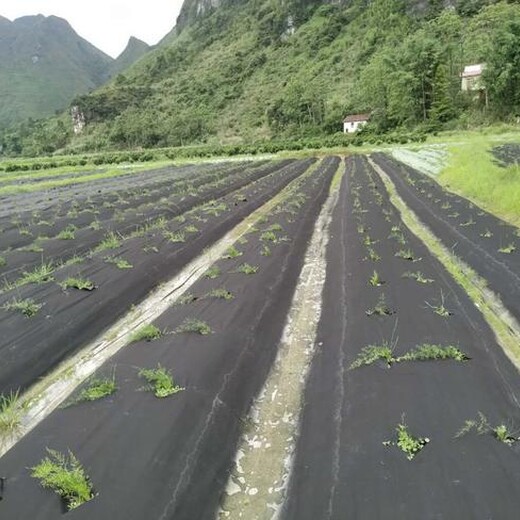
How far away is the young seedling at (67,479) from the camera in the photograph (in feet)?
13.1

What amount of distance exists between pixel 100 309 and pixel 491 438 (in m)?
6.89

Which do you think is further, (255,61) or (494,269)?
(255,61)

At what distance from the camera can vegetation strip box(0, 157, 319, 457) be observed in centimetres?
589

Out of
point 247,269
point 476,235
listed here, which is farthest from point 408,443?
point 476,235

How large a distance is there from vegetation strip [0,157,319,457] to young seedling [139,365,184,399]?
121cm

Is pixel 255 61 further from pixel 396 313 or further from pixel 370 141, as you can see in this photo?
pixel 396 313

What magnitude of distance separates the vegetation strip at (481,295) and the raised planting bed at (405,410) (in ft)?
0.92

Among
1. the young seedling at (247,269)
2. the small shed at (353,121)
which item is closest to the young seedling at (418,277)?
the young seedling at (247,269)

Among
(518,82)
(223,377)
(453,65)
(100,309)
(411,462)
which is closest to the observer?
(411,462)

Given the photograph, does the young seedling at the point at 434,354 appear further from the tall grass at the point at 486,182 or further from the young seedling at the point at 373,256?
the tall grass at the point at 486,182

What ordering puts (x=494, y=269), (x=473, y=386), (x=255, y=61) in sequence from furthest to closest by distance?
(x=255, y=61)
(x=494, y=269)
(x=473, y=386)

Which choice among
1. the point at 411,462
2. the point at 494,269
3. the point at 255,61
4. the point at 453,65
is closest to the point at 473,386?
the point at 411,462

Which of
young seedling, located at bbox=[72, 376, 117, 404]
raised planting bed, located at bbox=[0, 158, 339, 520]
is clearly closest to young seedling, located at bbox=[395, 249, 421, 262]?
raised planting bed, located at bbox=[0, 158, 339, 520]

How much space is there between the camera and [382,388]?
540cm
